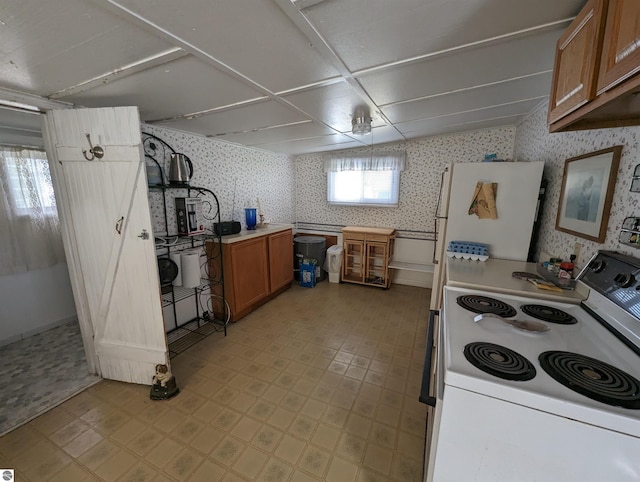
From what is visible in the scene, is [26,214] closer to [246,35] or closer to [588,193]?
[246,35]

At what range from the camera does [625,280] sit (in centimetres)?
104

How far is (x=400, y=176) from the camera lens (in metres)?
3.86

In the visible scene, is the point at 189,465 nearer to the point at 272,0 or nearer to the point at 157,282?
the point at 157,282

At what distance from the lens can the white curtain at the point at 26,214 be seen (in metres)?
2.38

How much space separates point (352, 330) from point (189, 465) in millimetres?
1751

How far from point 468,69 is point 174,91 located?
1.71 meters

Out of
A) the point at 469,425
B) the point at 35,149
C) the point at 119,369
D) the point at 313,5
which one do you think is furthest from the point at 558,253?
the point at 35,149

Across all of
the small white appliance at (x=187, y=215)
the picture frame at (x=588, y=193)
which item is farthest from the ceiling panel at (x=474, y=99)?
the small white appliance at (x=187, y=215)

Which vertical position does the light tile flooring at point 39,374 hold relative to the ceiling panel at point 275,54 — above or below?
A: below

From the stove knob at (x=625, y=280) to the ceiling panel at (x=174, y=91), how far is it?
6.65 feet

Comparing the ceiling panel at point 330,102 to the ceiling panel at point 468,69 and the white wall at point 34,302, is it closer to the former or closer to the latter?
the ceiling panel at point 468,69

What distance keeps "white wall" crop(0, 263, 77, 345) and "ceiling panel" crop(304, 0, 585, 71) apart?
3.57m

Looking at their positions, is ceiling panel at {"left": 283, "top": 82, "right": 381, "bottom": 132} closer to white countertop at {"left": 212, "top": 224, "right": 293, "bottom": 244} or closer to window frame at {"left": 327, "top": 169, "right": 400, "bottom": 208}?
white countertop at {"left": 212, "top": 224, "right": 293, "bottom": 244}

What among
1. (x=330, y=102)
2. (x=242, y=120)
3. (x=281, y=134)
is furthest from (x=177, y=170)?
(x=330, y=102)
